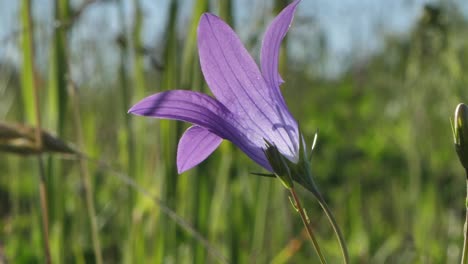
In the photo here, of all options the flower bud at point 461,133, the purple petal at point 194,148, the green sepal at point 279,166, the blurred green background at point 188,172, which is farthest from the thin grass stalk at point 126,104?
the flower bud at point 461,133

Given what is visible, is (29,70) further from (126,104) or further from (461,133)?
(461,133)

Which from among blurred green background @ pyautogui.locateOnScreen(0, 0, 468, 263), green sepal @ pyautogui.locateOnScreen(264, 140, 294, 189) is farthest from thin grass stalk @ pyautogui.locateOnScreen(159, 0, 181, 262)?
green sepal @ pyautogui.locateOnScreen(264, 140, 294, 189)

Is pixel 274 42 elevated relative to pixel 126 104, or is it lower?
elevated

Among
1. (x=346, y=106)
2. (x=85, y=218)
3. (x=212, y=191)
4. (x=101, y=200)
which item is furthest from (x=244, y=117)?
(x=346, y=106)

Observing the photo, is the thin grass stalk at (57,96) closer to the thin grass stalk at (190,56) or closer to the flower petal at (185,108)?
the thin grass stalk at (190,56)

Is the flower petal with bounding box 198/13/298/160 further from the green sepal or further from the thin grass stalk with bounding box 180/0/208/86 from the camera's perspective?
the thin grass stalk with bounding box 180/0/208/86

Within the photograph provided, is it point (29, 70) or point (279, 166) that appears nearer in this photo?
point (279, 166)

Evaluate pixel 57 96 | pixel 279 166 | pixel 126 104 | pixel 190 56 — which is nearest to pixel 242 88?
pixel 279 166
